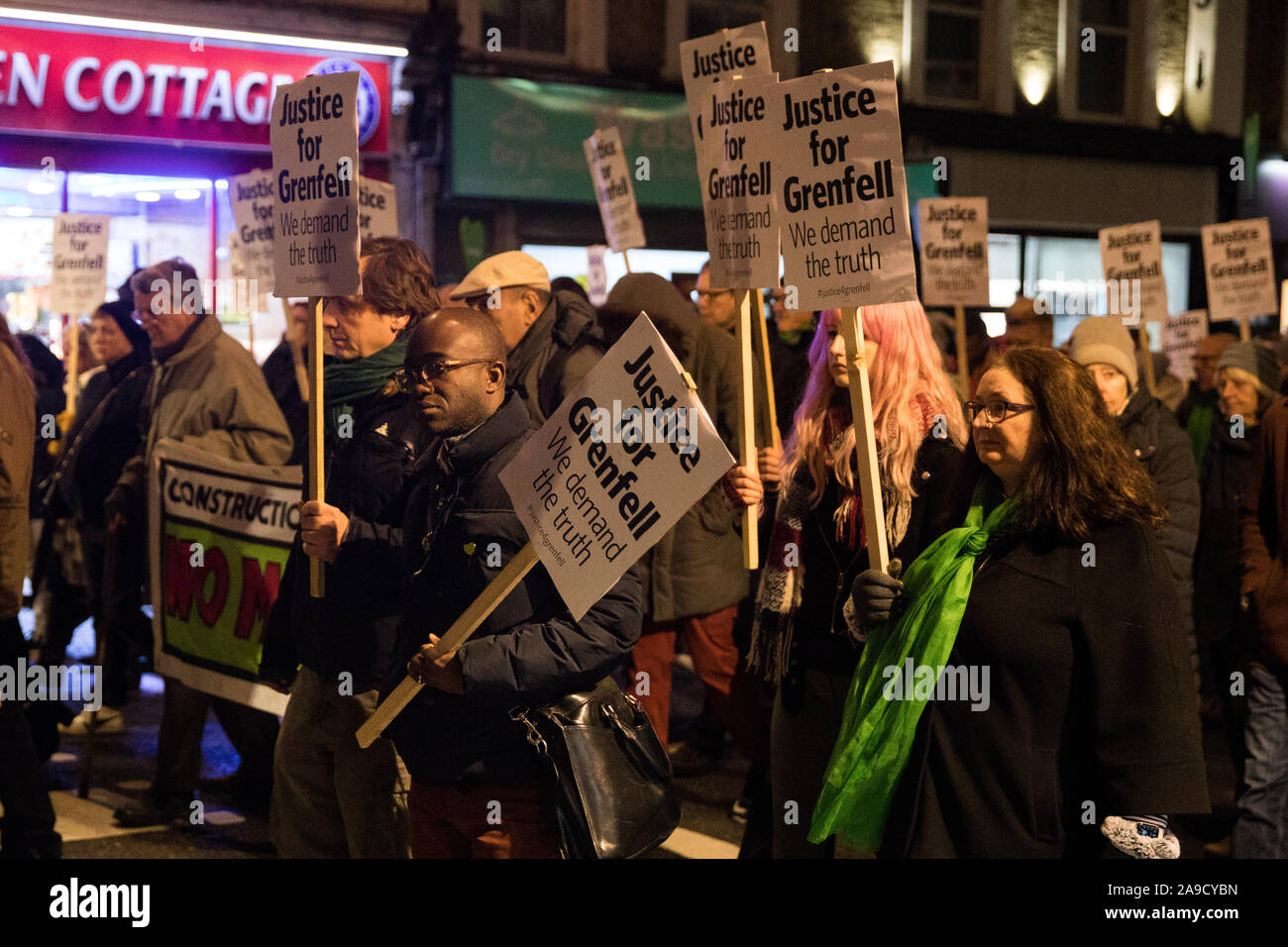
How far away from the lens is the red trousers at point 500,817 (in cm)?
332

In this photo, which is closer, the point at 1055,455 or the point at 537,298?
the point at 1055,455

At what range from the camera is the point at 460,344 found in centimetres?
354

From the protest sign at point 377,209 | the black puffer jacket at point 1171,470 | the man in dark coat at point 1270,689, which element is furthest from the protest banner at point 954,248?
the man in dark coat at point 1270,689

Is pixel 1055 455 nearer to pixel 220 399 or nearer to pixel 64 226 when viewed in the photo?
pixel 220 399

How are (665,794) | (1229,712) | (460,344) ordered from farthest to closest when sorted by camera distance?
(1229,712)
(460,344)
(665,794)

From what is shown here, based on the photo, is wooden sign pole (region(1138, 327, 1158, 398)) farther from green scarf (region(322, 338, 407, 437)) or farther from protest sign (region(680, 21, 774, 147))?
green scarf (region(322, 338, 407, 437))

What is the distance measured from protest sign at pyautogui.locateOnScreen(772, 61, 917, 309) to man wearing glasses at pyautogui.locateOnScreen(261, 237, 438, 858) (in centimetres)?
115

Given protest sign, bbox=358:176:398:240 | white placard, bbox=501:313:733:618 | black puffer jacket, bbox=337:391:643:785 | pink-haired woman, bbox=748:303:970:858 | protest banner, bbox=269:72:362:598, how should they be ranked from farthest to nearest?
protest sign, bbox=358:176:398:240 < protest banner, bbox=269:72:362:598 < pink-haired woman, bbox=748:303:970:858 < black puffer jacket, bbox=337:391:643:785 < white placard, bbox=501:313:733:618

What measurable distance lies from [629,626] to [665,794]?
400 millimetres

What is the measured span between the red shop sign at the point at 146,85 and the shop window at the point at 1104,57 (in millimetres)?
11261

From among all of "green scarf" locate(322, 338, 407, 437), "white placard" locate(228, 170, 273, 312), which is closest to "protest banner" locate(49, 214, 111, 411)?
"white placard" locate(228, 170, 273, 312)

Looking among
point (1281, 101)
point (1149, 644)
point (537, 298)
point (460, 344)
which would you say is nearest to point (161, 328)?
point (537, 298)

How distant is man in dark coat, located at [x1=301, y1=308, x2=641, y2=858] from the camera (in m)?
3.24
